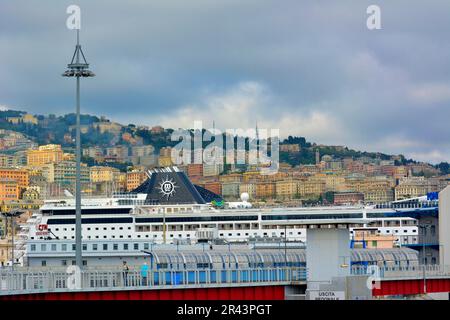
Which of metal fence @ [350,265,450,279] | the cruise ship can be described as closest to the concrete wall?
metal fence @ [350,265,450,279]

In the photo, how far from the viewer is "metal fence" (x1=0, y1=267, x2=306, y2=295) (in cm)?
4062

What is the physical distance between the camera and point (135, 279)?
1709 inches

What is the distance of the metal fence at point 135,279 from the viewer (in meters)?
40.6

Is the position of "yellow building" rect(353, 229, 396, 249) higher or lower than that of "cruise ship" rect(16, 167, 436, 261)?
lower

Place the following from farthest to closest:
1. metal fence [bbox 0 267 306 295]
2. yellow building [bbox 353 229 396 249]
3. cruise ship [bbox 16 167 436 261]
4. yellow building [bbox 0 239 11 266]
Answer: yellow building [bbox 0 239 11 266] < cruise ship [bbox 16 167 436 261] < yellow building [bbox 353 229 396 249] < metal fence [bbox 0 267 306 295]

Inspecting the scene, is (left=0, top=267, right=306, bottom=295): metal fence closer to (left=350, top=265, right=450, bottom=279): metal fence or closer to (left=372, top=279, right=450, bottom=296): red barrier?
(left=350, top=265, right=450, bottom=279): metal fence

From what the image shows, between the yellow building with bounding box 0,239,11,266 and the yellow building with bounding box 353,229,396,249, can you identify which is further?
the yellow building with bounding box 0,239,11,266

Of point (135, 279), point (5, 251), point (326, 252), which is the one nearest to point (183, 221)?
point (5, 251)

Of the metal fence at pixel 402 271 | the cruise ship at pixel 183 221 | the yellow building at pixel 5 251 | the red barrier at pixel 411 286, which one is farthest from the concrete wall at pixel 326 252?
the yellow building at pixel 5 251

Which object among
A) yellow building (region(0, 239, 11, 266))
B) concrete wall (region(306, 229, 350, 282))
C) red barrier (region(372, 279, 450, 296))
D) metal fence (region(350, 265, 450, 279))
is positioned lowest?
yellow building (region(0, 239, 11, 266))

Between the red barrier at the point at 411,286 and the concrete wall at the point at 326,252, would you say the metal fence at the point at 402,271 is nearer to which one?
the red barrier at the point at 411,286

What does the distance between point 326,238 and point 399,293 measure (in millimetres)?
7299

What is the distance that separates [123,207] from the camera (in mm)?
114500
